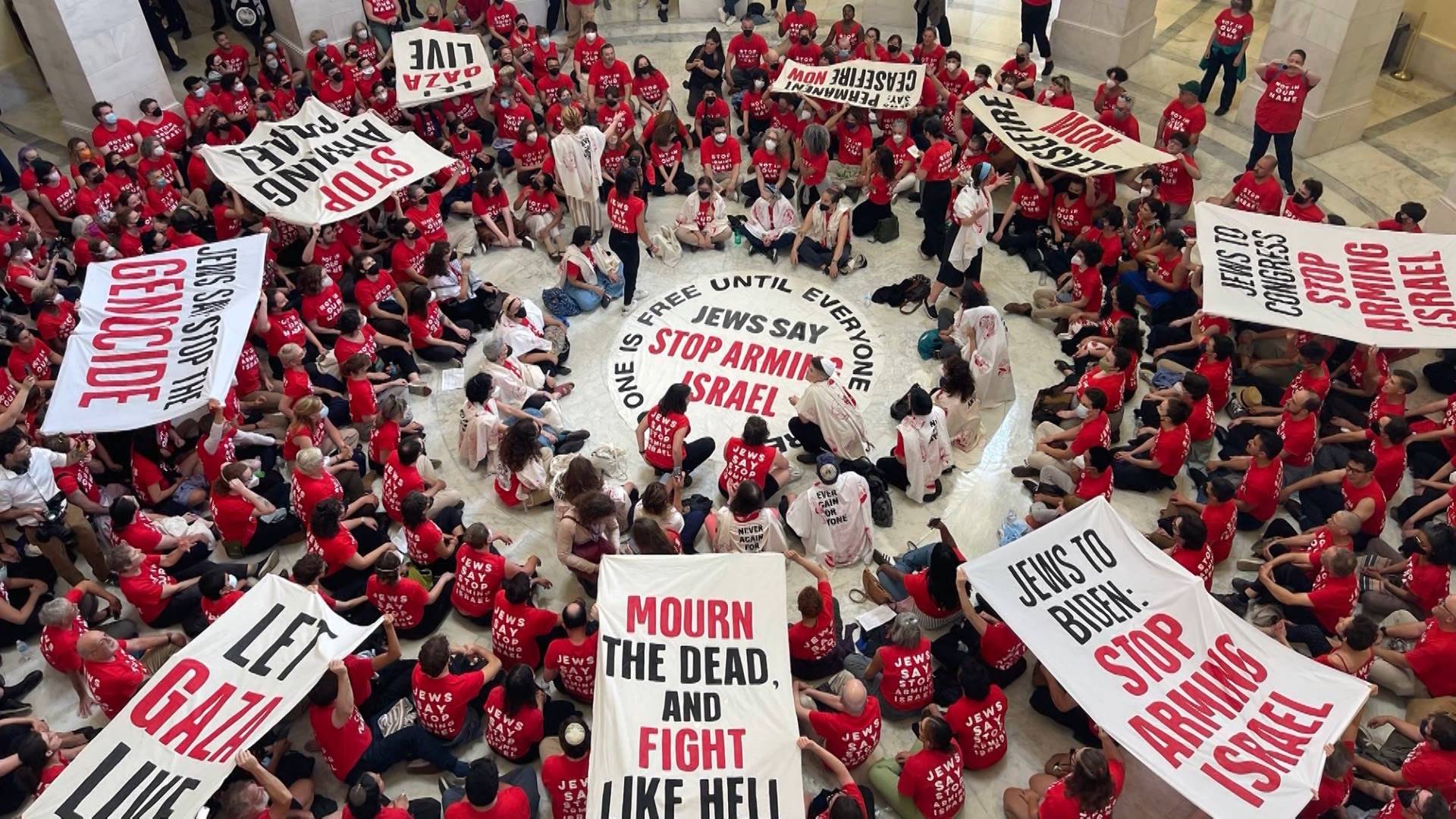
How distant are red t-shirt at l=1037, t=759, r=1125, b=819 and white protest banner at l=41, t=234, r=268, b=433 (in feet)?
28.2

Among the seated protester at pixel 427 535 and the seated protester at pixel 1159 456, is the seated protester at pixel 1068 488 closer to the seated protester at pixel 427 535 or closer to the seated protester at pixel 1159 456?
the seated protester at pixel 1159 456

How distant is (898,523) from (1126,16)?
11.9 meters

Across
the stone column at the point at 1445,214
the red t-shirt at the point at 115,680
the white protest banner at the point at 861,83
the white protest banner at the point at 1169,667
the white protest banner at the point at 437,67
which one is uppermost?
the white protest banner at the point at 437,67

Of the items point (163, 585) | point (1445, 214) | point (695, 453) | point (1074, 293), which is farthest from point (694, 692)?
point (1445, 214)

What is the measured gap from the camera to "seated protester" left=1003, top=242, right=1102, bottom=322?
1326 cm

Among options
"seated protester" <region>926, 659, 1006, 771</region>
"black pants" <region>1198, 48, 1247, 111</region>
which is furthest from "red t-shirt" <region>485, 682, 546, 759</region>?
"black pants" <region>1198, 48, 1247, 111</region>

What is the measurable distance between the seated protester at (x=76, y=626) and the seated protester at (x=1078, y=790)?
800 centimetres

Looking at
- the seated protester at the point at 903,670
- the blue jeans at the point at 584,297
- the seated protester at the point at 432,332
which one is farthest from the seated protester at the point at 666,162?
the seated protester at the point at 903,670

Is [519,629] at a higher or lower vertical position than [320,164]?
lower

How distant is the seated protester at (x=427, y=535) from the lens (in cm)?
979

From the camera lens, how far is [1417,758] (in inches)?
313

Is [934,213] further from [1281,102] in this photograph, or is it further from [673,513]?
[673,513]

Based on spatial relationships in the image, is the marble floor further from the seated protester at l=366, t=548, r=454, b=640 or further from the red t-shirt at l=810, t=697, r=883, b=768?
the red t-shirt at l=810, t=697, r=883, b=768

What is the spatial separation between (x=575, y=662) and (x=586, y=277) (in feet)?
21.4
